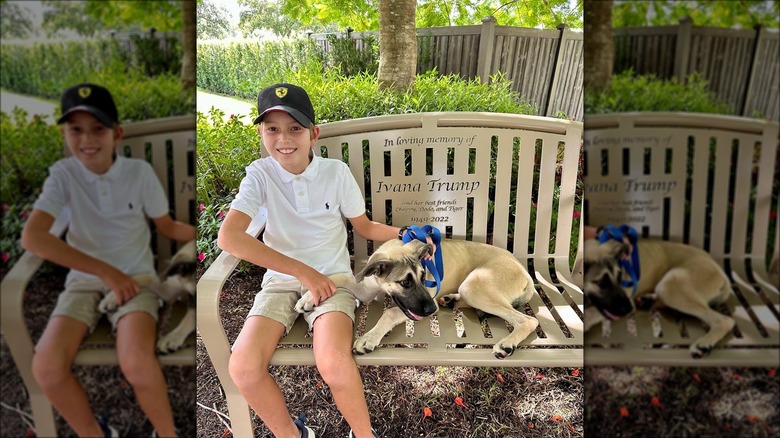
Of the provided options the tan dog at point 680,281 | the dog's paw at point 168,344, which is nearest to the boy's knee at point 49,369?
the dog's paw at point 168,344

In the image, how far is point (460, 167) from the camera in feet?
9.68

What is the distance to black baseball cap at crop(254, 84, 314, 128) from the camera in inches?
100

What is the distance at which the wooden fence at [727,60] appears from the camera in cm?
74

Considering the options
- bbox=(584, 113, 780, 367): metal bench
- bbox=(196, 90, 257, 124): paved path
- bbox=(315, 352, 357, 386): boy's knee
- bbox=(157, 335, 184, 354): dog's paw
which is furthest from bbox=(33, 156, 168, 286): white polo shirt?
bbox=(196, 90, 257, 124): paved path

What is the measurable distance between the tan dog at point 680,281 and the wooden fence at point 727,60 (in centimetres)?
20

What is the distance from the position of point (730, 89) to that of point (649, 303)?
0.99 feet

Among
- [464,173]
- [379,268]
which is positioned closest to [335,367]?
[379,268]

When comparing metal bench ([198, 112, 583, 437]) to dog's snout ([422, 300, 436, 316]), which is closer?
dog's snout ([422, 300, 436, 316])

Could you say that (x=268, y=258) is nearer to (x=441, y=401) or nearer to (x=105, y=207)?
(x=441, y=401)

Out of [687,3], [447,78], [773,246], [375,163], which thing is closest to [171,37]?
[687,3]

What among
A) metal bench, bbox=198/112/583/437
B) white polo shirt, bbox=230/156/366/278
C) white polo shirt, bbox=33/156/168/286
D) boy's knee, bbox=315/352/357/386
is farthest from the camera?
metal bench, bbox=198/112/583/437

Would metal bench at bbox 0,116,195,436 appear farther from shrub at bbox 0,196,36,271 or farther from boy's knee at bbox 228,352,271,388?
boy's knee at bbox 228,352,271,388

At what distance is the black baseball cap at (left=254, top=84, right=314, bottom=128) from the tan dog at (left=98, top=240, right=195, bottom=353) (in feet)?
5.91

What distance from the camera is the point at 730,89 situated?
0.75 m
